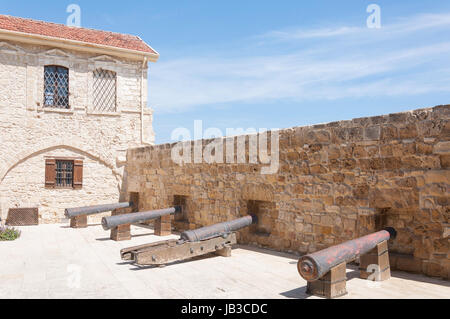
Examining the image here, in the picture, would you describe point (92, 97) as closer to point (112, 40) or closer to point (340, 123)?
point (112, 40)

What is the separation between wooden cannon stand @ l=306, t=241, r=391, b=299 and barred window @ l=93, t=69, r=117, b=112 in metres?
10.3

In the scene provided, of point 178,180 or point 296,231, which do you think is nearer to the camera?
point 296,231

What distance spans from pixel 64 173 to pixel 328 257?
405 inches

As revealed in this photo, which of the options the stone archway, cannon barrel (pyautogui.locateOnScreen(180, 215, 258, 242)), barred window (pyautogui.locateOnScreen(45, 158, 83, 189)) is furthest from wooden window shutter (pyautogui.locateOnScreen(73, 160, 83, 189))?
cannon barrel (pyautogui.locateOnScreen(180, 215, 258, 242))

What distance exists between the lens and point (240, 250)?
6.87 metres

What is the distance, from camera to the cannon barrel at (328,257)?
3.85 m

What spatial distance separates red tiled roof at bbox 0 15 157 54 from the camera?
11969 millimetres

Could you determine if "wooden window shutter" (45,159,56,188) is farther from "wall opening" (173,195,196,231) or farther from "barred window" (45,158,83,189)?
"wall opening" (173,195,196,231)

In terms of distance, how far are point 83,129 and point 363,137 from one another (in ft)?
31.4

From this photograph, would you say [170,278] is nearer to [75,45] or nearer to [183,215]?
[183,215]

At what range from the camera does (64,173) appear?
480 inches

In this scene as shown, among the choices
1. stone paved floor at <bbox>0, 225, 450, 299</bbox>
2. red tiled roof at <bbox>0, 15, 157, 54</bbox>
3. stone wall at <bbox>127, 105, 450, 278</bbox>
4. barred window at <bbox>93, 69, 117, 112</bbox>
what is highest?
red tiled roof at <bbox>0, 15, 157, 54</bbox>
